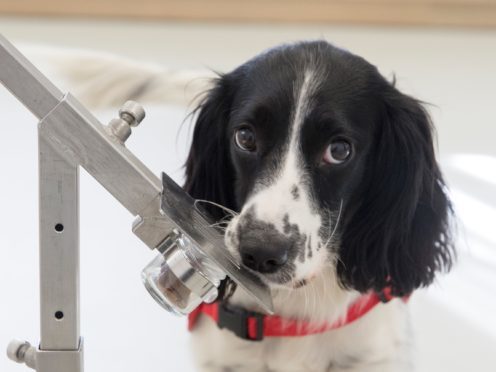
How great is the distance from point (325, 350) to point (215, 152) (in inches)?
16.1

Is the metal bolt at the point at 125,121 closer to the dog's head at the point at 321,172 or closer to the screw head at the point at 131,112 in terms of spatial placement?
the screw head at the point at 131,112

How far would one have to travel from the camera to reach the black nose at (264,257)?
3.86 feet

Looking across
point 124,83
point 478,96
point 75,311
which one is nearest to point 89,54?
point 124,83

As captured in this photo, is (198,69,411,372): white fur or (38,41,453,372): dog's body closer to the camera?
(38,41,453,372): dog's body

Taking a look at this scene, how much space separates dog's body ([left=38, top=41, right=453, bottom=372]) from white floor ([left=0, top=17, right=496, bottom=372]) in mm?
353

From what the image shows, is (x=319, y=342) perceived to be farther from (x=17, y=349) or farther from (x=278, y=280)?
(x=17, y=349)

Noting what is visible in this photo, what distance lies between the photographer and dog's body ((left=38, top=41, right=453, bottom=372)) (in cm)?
126

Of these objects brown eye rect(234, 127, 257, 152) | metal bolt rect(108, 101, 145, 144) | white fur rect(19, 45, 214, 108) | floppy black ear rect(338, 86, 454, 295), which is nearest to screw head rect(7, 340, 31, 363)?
metal bolt rect(108, 101, 145, 144)

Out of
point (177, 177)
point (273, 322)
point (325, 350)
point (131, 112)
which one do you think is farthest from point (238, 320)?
point (131, 112)

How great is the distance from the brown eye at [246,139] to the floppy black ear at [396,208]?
0.22 metres

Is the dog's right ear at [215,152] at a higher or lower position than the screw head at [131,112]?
lower

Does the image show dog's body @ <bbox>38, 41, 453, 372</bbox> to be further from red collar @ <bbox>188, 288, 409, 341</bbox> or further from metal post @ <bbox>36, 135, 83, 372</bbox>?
metal post @ <bbox>36, 135, 83, 372</bbox>

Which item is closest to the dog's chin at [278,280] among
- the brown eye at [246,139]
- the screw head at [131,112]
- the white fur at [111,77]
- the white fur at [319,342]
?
the white fur at [319,342]

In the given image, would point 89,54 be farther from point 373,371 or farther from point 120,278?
point 373,371
